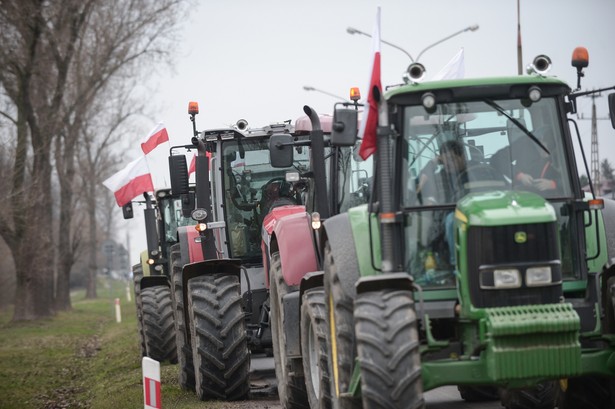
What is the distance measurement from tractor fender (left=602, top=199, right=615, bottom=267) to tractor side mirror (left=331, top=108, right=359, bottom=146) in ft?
7.55

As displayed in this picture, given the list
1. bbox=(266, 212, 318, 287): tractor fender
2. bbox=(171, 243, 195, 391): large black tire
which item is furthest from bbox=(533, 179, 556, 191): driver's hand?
bbox=(171, 243, 195, 391): large black tire

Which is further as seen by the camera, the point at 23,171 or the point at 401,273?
the point at 23,171

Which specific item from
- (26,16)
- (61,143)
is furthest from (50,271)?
(26,16)

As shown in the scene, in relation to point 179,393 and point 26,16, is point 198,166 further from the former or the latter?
point 26,16

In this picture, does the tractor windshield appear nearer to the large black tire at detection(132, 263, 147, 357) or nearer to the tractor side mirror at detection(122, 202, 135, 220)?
the large black tire at detection(132, 263, 147, 357)

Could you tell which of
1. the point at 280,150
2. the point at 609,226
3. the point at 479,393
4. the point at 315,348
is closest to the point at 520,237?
the point at 609,226

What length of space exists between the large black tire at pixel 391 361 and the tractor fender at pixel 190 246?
8.59 meters

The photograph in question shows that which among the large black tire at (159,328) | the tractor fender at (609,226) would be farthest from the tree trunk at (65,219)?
the tractor fender at (609,226)

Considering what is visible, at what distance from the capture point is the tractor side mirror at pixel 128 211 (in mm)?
25989

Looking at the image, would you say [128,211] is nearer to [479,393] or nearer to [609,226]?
[479,393]

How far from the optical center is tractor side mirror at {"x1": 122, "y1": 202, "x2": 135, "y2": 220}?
85.3 feet

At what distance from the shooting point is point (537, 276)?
29.6ft

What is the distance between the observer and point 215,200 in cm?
1698

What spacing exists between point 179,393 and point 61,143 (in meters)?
37.2
